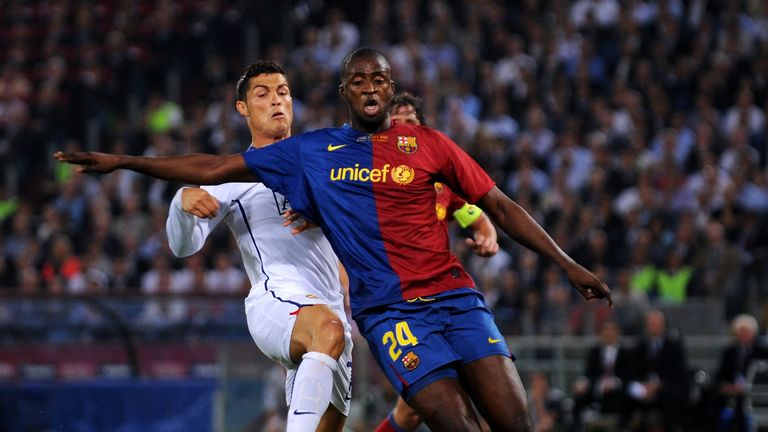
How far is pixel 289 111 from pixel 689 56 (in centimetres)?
1217

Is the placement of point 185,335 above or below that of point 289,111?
below

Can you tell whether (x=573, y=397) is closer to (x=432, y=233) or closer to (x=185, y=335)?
(x=185, y=335)

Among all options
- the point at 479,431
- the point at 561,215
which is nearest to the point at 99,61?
the point at 561,215

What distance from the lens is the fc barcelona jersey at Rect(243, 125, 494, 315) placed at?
6047mm

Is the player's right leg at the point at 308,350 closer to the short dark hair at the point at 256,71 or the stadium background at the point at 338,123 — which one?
the short dark hair at the point at 256,71

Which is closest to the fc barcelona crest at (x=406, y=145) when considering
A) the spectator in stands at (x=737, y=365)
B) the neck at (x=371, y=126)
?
the neck at (x=371, y=126)

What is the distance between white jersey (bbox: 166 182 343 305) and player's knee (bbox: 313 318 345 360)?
425 mm

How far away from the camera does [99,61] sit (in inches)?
844

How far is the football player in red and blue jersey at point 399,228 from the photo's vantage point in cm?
591

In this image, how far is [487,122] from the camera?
17.7 m

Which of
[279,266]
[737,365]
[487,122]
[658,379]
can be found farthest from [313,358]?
[487,122]

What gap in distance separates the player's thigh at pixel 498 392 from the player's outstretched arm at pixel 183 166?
1489mm

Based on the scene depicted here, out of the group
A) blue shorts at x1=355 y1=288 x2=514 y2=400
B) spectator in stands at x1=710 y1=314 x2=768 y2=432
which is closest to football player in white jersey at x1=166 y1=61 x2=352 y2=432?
blue shorts at x1=355 y1=288 x2=514 y2=400

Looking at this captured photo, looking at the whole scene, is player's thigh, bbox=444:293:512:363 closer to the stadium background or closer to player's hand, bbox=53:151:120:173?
player's hand, bbox=53:151:120:173
